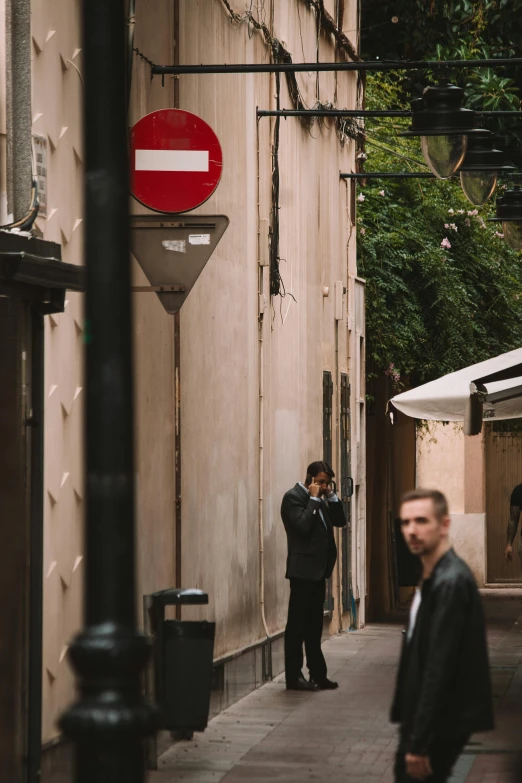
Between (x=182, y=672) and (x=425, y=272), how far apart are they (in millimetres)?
12607

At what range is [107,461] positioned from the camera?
4.08 m

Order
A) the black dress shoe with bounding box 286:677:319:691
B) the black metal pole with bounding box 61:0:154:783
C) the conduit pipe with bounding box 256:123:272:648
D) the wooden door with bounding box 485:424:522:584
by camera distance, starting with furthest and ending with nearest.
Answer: the wooden door with bounding box 485:424:522:584, the conduit pipe with bounding box 256:123:272:648, the black dress shoe with bounding box 286:677:319:691, the black metal pole with bounding box 61:0:154:783

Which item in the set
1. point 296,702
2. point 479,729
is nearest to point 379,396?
point 296,702

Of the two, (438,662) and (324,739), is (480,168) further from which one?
(438,662)

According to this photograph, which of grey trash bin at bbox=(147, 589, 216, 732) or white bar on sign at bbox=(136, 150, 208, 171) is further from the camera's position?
grey trash bin at bbox=(147, 589, 216, 732)

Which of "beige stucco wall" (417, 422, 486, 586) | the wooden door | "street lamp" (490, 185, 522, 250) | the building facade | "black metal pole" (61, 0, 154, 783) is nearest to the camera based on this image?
"black metal pole" (61, 0, 154, 783)

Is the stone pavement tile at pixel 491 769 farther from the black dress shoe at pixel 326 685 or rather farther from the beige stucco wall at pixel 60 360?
the black dress shoe at pixel 326 685

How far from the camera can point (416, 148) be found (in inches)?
932

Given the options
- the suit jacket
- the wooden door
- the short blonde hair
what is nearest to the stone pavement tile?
the short blonde hair

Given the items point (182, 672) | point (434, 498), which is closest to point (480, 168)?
point (182, 672)

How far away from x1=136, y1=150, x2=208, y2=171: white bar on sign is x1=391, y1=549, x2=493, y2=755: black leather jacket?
4239 mm

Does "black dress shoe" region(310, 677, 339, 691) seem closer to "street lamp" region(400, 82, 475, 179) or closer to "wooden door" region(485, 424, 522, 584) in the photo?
"street lamp" region(400, 82, 475, 179)

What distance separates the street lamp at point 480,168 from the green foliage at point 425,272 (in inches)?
292

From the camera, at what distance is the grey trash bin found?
9.88 m
